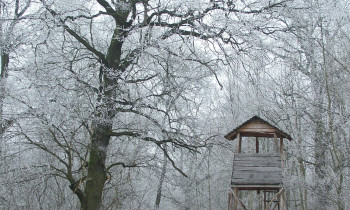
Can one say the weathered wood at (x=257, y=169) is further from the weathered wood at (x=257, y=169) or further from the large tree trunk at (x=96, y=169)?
the large tree trunk at (x=96, y=169)

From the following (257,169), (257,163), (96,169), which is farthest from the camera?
(257,163)

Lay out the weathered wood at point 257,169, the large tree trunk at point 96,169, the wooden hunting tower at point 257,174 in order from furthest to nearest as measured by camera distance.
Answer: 1. the weathered wood at point 257,169
2. the wooden hunting tower at point 257,174
3. the large tree trunk at point 96,169

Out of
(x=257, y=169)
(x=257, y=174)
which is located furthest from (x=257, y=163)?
(x=257, y=174)

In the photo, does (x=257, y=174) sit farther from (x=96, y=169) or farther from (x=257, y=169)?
(x=96, y=169)

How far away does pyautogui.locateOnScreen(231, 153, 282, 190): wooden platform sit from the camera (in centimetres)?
732

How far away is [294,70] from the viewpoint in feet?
45.0

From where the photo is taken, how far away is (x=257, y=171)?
7.50m

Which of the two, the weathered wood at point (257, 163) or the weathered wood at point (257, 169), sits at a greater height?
the weathered wood at point (257, 163)

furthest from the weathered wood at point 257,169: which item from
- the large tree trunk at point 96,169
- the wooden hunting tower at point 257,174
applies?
the large tree trunk at point 96,169

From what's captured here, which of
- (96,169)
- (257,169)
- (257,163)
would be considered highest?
(257,163)

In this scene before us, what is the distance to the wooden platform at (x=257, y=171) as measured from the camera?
7.32 meters

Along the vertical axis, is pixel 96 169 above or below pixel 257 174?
below

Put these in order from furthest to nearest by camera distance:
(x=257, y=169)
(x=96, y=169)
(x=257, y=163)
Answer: (x=257, y=163) → (x=257, y=169) → (x=96, y=169)

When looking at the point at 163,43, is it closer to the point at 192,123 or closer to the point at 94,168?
the point at 192,123
